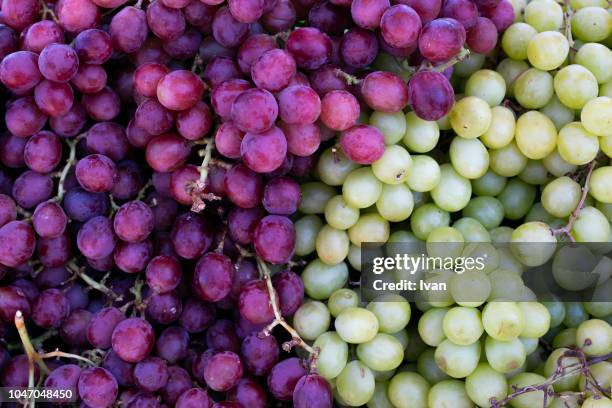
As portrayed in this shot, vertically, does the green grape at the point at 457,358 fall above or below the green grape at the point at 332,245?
below

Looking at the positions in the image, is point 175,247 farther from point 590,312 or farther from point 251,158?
point 590,312

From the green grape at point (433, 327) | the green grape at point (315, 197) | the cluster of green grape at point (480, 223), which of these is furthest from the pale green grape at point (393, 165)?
the green grape at point (433, 327)

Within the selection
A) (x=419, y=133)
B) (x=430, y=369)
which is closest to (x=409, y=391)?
(x=430, y=369)

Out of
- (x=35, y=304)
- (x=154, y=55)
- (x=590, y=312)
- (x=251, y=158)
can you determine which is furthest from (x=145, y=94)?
(x=590, y=312)

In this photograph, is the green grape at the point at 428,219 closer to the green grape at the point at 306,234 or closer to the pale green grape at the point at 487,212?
the pale green grape at the point at 487,212

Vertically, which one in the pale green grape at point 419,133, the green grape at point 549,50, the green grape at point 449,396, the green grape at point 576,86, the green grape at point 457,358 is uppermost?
the green grape at point 549,50

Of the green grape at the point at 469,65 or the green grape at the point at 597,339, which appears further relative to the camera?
the green grape at the point at 469,65

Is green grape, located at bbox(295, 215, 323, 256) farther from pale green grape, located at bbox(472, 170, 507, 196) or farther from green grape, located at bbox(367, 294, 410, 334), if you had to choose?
pale green grape, located at bbox(472, 170, 507, 196)
